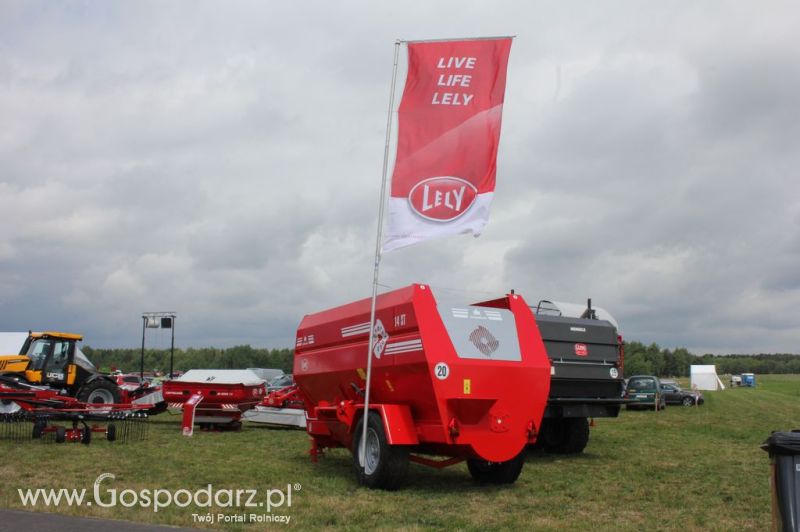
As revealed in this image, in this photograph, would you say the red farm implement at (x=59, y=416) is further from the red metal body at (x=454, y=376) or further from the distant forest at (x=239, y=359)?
the distant forest at (x=239, y=359)

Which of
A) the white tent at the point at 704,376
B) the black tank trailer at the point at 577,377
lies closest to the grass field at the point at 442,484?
the black tank trailer at the point at 577,377

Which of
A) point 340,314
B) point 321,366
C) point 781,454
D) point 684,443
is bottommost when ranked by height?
point 684,443

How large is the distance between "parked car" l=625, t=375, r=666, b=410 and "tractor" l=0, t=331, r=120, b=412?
22538 mm

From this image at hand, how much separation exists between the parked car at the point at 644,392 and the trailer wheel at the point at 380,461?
25021 mm

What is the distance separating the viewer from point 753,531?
23.7 feet

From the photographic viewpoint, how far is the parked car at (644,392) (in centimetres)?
3228

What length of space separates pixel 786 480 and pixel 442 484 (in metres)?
5.04

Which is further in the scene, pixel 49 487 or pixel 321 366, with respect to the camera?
pixel 321 366

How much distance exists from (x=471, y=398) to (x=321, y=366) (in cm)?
364

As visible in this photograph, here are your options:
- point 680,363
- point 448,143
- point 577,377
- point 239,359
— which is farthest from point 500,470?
point 680,363

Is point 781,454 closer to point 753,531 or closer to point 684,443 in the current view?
point 753,531

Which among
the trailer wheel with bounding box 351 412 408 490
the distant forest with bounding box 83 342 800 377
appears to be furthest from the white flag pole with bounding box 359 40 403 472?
the distant forest with bounding box 83 342 800 377

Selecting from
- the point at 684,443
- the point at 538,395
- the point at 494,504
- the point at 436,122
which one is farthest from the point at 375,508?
the point at 684,443

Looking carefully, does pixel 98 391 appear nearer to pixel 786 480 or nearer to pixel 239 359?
pixel 786 480
